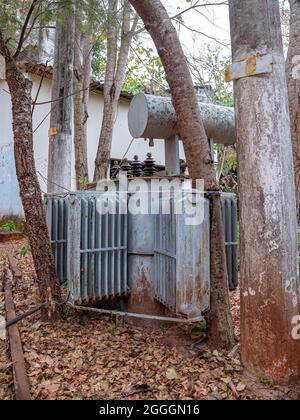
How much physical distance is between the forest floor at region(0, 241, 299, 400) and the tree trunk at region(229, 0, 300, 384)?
A: 26 cm

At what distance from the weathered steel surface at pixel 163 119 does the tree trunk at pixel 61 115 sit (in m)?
1.93

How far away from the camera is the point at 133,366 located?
7.66 feet

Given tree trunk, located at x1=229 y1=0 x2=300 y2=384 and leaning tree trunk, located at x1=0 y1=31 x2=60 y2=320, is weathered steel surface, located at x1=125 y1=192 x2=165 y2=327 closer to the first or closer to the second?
leaning tree trunk, located at x1=0 y1=31 x2=60 y2=320

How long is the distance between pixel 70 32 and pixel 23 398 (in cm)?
447

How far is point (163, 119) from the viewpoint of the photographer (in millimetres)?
2711

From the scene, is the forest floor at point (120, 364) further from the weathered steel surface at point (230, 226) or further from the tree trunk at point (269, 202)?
the weathered steel surface at point (230, 226)

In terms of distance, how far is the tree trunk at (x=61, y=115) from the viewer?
14.8 feet

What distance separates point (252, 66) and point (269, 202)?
81 centimetres

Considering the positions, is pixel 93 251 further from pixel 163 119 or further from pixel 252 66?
pixel 252 66

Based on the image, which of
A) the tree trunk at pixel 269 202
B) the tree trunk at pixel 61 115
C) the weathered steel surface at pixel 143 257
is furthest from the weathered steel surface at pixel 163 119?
the tree trunk at pixel 61 115

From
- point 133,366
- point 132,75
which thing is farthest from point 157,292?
point 132,75

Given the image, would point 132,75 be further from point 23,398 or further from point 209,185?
point 23,398

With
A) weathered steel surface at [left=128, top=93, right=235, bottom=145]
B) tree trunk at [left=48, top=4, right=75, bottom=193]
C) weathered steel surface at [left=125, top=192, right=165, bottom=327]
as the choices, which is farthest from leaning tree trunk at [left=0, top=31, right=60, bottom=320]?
tree trunk at [left=48, top=4, right=75, bottom=193]

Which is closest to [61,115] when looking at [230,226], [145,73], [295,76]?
[230,226]
